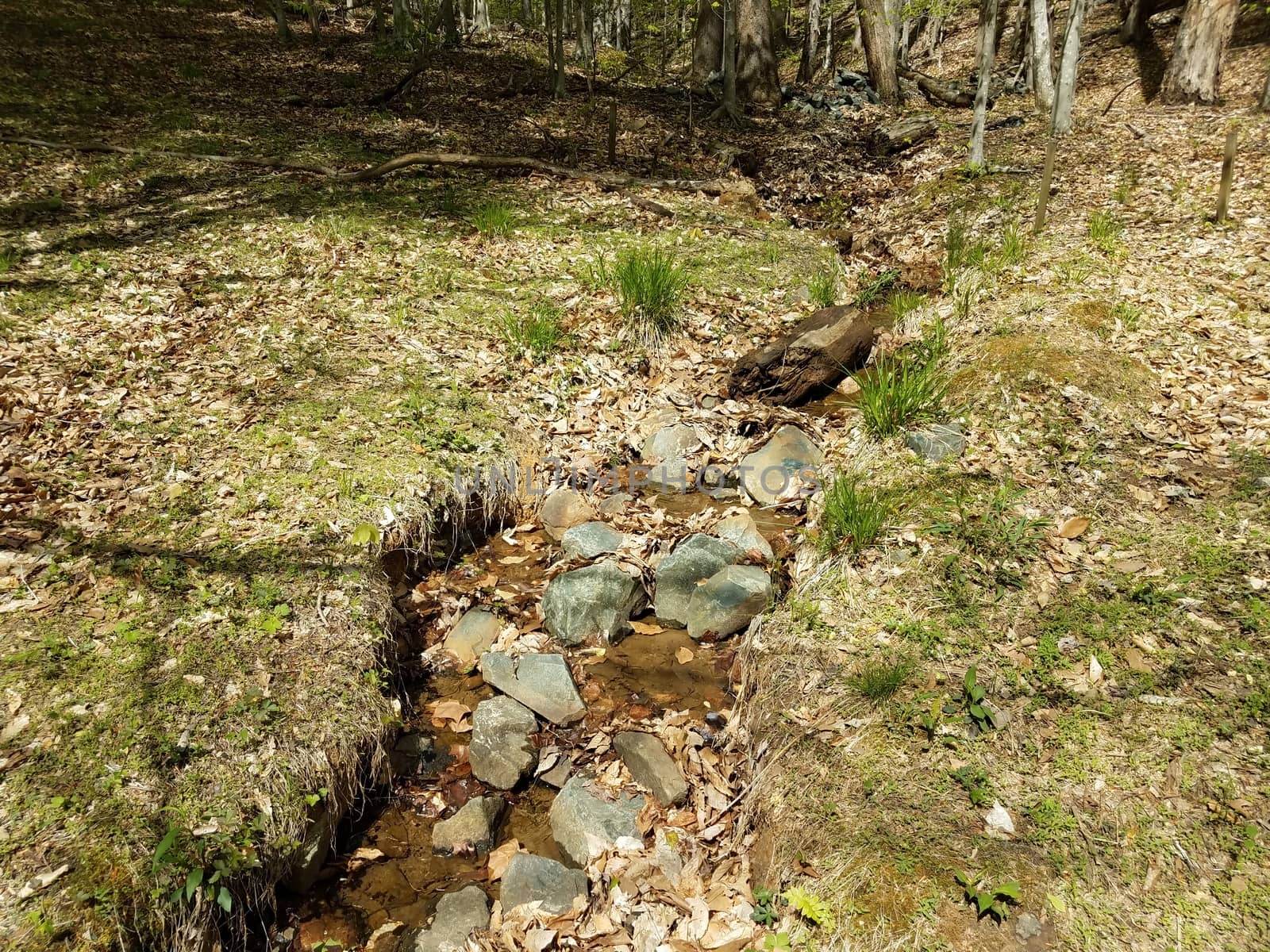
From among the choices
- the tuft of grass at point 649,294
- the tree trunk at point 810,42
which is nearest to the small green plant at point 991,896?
the tuft of grass at point 649,294

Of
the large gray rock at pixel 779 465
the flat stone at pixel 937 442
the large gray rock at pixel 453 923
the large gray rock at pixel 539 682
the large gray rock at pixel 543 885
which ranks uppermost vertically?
the flat stone at pixel 937 442

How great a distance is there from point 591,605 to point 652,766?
111cm

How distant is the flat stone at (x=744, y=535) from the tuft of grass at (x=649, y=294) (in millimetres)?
2168

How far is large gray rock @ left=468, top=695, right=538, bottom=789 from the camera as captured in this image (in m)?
3.50

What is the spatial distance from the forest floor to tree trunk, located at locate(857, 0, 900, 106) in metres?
6.23

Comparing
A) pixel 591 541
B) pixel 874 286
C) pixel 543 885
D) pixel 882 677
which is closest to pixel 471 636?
pixel 591 541

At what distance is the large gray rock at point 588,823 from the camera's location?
10.3ft

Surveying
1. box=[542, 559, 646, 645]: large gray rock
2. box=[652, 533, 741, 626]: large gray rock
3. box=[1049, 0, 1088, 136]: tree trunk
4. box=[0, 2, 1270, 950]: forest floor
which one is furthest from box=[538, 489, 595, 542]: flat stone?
box=[1049, 0, 1088, 136]: tree trunk

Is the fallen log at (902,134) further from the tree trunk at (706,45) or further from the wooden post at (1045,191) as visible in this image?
the wooden post at (1045,191)

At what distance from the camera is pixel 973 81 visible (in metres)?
15.0

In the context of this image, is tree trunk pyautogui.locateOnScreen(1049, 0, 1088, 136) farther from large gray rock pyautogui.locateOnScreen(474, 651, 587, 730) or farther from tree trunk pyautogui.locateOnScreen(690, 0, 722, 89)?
large gray rock pyautogui.locateOnScreen(474, 651, 587, 730)

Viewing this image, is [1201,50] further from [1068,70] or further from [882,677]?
[882,677]

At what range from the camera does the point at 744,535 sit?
14.9ft

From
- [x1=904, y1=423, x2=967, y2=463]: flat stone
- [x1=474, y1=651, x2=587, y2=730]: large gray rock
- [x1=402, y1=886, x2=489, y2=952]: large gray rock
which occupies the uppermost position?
[x1=904, y1=423, x2=967, y2=463]: flat stone
